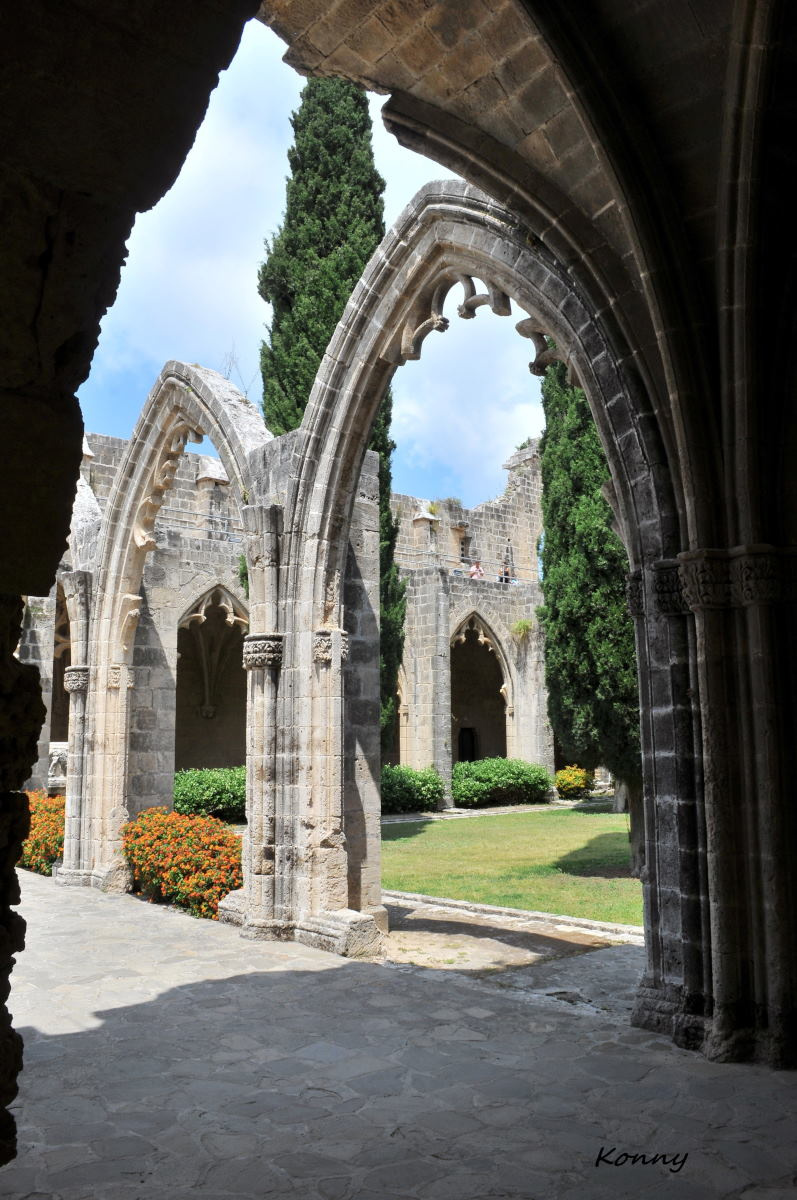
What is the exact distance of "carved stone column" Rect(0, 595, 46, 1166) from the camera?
1251mm

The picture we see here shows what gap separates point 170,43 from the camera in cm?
132

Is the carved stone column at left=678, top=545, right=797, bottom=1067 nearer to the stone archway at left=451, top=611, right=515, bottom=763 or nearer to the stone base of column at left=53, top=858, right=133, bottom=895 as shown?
the stone base of column at left=53, top=858, right=133, bottom=895

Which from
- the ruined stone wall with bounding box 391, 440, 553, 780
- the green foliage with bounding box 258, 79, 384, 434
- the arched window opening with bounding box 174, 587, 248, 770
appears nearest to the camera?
the green foliage with bounding box 258, 79, 384, 434

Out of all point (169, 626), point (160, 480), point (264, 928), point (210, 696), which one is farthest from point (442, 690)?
point (264, 928)

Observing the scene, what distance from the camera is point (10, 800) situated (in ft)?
4.17

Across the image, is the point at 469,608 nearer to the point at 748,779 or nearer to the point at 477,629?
the point at 477,629

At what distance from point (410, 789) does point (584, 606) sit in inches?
330

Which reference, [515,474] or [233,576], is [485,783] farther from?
[515,474]

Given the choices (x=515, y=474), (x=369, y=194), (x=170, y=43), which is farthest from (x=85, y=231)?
(x=515, y=474)

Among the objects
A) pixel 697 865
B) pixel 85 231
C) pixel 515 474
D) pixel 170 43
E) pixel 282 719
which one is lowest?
pixel 697 865

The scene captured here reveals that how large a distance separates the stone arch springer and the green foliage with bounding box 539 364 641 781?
164 inches

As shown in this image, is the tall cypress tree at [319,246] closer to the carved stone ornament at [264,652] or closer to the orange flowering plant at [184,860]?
the orange flowering plant at [184,860]

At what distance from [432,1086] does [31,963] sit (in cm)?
309

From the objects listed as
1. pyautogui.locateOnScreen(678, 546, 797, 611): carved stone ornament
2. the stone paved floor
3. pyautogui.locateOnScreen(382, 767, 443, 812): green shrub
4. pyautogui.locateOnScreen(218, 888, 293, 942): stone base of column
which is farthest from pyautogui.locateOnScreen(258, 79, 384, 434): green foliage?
pyautogui.locateOnScreen(678, 546, 797, 611): carved stone ornament
